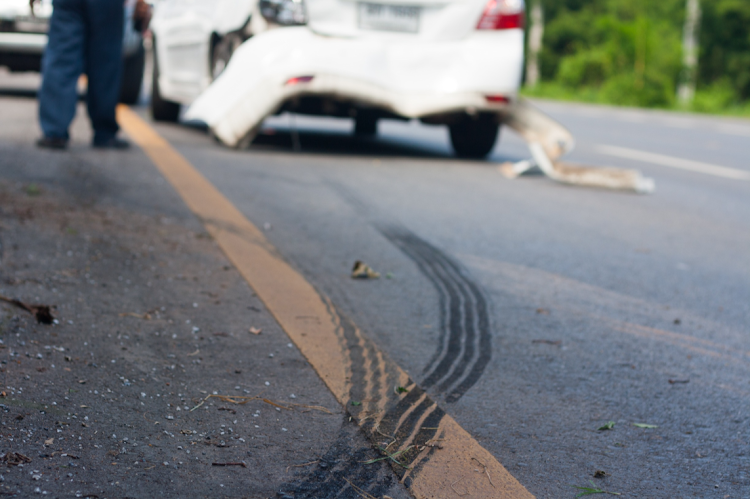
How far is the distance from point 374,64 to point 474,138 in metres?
1.75

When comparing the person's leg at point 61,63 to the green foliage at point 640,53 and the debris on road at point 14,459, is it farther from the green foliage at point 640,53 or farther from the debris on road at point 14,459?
the green foliage at point 640,53

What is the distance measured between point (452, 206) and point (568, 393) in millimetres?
2746

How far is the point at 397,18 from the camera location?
598cm

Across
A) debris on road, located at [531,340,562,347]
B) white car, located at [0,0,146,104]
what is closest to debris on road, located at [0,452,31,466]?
debris on road, located at [531,340,562,347]

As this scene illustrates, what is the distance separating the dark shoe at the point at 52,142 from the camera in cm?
581

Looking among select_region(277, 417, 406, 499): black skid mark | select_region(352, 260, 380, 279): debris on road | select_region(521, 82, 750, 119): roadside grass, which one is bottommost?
select_region(521, 82, 750, 119): roadside grass

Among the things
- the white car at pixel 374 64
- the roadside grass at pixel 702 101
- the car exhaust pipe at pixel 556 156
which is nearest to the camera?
the white car at pixel 374 64

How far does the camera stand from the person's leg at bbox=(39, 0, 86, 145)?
18.7ft

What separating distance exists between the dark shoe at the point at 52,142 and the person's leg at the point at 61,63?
21 mm

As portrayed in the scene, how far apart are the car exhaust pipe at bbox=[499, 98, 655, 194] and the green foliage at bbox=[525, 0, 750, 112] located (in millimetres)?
20519

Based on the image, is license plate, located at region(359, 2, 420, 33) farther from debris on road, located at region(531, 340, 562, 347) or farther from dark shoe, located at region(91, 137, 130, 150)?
debris on road, located at region(531, 340, 562, 347)

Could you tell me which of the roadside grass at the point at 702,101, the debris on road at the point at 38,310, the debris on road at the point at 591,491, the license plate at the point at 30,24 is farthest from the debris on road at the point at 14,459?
the roadside grass at the point at 702,101

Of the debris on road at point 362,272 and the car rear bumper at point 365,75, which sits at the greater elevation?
the car rear bumper at point 365,75

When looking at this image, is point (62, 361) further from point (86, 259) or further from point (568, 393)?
point (568, 393)
